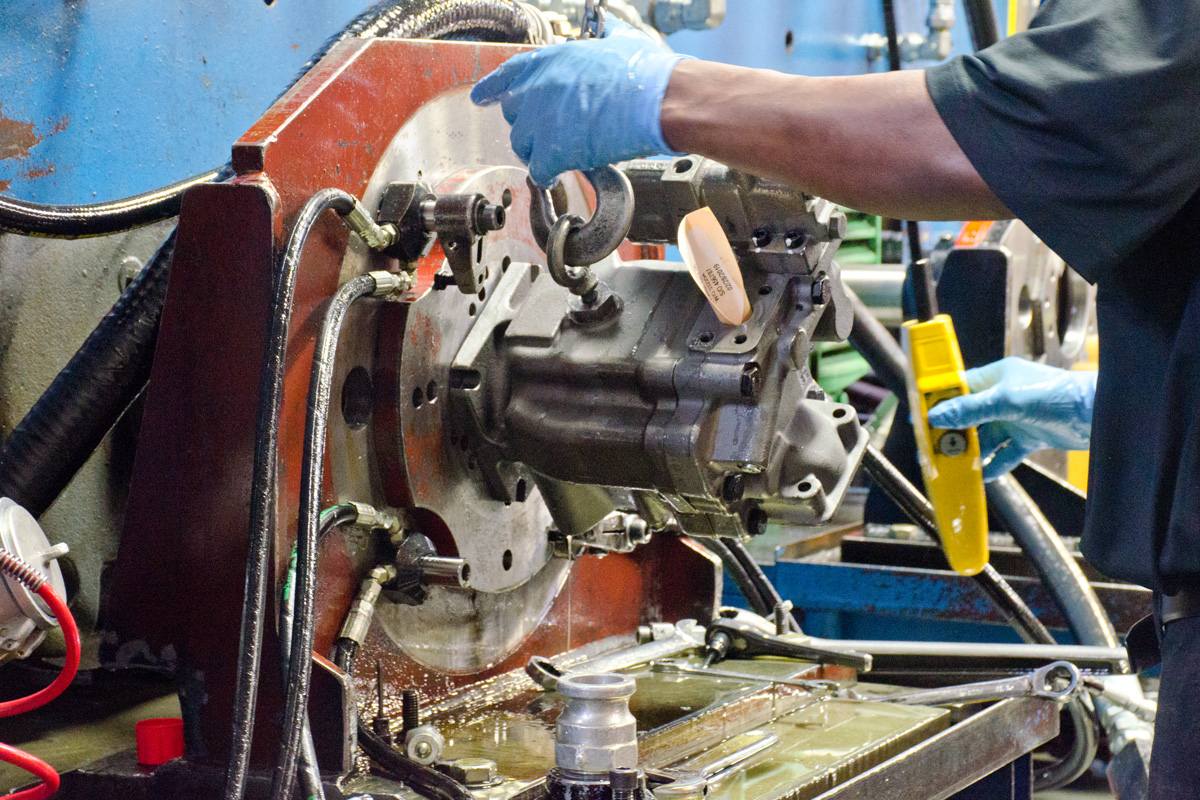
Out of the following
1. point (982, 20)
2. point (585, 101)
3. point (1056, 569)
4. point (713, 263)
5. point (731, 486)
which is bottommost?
point (1056, 569)

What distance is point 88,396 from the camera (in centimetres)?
123

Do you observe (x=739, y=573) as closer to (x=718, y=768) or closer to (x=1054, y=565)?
(x=1054, y=565)

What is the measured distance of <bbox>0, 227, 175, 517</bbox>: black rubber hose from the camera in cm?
122

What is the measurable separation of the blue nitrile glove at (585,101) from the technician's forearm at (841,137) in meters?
0.03

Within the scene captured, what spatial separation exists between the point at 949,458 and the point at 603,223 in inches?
28.8

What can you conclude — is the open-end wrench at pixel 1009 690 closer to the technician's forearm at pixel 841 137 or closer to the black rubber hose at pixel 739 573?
the black rubber hose at pixel 739 573

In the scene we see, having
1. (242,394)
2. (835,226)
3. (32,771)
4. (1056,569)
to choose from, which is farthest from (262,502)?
(1056,569)

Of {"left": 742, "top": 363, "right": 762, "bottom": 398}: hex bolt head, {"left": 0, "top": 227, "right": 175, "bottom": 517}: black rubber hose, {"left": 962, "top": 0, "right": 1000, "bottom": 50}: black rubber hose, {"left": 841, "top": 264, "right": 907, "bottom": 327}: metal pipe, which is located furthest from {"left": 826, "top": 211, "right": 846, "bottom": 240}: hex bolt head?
{"left": 841, "top": 264, "right": 907, "bottom": 327}: metal pipe

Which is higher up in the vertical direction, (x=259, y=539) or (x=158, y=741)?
(x=259, y=539)

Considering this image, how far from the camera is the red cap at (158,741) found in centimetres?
109

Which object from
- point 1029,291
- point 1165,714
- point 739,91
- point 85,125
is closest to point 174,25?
point 85,125

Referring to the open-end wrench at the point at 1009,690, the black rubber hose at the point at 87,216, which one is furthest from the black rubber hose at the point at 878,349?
the black rubber hose at the point at 87,216

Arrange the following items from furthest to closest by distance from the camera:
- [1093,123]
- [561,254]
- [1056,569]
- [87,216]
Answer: [1056,569]
[87,216]
[561,254]
[1093,123]

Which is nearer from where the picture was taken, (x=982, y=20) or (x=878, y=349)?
(x=878, y=349)
